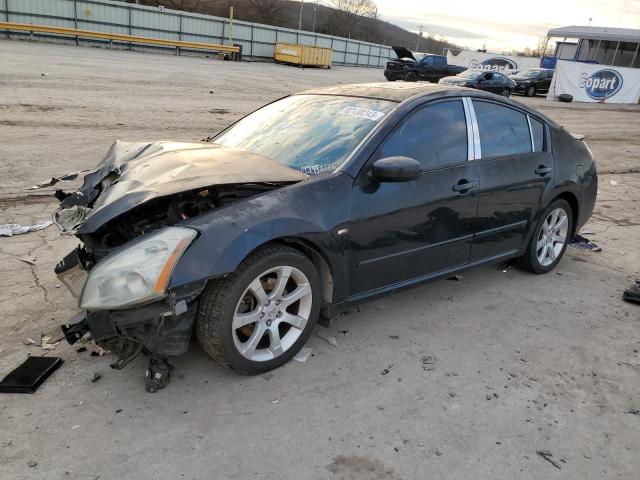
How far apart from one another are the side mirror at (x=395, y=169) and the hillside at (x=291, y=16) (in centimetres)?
6603

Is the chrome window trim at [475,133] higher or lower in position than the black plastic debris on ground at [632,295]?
higher

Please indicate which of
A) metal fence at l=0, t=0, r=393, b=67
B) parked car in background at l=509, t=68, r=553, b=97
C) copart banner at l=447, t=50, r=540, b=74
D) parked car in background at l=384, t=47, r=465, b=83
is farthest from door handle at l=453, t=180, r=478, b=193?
copart banner at l=447, t=50, r=540, b=74

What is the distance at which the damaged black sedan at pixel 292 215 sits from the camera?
8.96 feet

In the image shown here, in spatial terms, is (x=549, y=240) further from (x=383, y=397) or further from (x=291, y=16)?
(x=291, y=16)

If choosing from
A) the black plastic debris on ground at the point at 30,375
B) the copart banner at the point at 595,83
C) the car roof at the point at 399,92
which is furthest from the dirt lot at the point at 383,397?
the copart banner at the point at 595,83

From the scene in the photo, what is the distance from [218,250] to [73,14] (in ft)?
111

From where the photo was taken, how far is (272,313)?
3117mm

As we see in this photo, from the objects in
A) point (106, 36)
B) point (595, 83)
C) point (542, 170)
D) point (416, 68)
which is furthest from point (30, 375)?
point (595, 83)

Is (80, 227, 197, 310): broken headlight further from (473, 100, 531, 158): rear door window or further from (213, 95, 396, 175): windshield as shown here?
(473, 100, 531, 158): rear door window

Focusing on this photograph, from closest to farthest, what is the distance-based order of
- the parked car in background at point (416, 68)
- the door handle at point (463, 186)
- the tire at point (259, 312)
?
the tire at point (259, 312) < the door handle at point (463, 186) < the parked car in background at point (416, 68)

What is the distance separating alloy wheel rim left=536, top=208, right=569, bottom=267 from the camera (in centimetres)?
490

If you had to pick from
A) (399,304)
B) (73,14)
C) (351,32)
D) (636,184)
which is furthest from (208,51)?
(351,32)

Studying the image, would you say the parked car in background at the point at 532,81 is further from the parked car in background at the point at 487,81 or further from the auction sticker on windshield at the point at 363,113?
the auction sticker on windshield at the point at 363,113

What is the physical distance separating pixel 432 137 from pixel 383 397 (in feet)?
6.21
